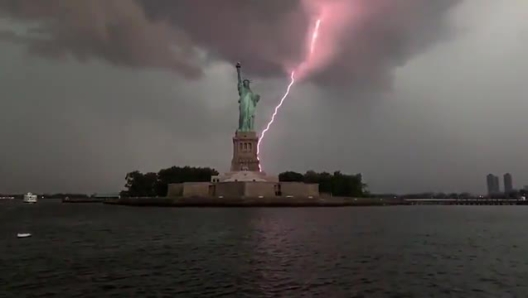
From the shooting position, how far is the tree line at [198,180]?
4872 inches

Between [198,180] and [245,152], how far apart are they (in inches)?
1235

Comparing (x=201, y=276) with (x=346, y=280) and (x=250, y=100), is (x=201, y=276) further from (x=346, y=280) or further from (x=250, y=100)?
(x=250, y=100)

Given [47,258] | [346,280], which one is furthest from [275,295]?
[47,258]

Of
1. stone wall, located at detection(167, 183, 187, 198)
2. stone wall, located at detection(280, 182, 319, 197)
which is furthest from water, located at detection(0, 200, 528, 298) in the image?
stone wall, located at detection(167, 183, 187, 198)

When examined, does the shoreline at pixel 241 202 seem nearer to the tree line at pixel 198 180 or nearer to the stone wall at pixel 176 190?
the stone wall at pixel 176 190

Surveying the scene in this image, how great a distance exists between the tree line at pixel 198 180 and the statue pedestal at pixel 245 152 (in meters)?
29.7

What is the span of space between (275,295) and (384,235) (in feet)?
70.4

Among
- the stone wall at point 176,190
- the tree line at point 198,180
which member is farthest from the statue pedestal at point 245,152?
the tree line at point 198,180

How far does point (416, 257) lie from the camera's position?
23578 millimetres

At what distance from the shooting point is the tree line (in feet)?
406

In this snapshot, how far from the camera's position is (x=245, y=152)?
94250 millimetres

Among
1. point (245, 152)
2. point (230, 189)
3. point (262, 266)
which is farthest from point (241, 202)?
point (262, 266)

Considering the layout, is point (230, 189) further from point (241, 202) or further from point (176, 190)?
point (176, 190)

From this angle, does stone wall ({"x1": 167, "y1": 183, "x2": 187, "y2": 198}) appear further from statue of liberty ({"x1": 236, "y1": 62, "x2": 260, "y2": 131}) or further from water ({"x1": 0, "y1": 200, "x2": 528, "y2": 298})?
water ({"x1": 0, "y1": 200, "x2": 528, "y2": 298})
